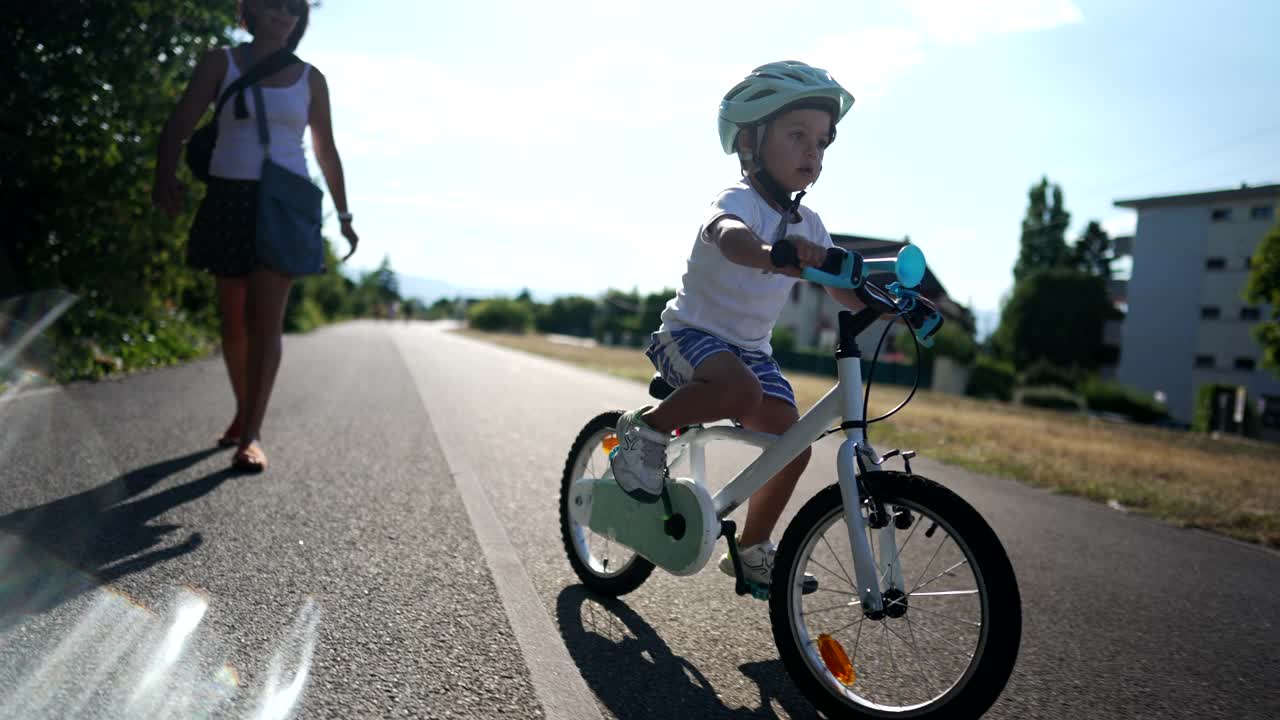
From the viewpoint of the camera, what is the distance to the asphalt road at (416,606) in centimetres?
215

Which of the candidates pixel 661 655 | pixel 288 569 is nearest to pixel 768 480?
pixel 661 655

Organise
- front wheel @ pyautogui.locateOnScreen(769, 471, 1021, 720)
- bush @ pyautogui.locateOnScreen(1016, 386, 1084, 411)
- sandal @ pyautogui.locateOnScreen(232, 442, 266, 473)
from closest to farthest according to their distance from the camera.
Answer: front wheel @ pyautogui.locateOnScreen(769, 471, 1021, 720), sandal @ pyautogui.locateOnScreen(232, 442, 266, 473), bush @ pyautogui.locateOnScreen(1016, 386, 1084, 411)

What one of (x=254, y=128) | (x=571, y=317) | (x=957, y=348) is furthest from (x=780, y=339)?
(x=571, y=317)

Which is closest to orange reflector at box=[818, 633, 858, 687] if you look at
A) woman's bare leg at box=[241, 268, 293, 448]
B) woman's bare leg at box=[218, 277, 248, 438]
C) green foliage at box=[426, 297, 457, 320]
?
woman's bare leg at box=[241, 268, 293, 448]

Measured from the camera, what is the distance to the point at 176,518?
3529 millimetres

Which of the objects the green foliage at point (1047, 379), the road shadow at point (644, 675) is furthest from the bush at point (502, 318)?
the road shadow at point (644, 675)

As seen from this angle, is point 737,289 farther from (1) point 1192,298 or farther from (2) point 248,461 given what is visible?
(1) point 1192,298

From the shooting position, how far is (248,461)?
14.9 ft

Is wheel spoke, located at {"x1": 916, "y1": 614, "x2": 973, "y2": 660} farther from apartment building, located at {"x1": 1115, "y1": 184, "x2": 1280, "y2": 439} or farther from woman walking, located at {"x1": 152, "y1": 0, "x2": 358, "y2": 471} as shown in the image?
apartment building, located at {"x1": 1115, "y1": 184, "x2": 1280, "y2": 439}

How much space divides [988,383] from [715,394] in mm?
39567

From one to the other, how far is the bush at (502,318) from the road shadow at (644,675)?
94.6 meters

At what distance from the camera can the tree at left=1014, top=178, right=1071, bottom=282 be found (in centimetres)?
6353

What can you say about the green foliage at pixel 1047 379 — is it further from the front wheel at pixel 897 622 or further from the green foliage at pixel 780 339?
Answer: the front wheel at pixel 897 622

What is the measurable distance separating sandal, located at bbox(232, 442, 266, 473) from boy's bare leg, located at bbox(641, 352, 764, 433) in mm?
2875
